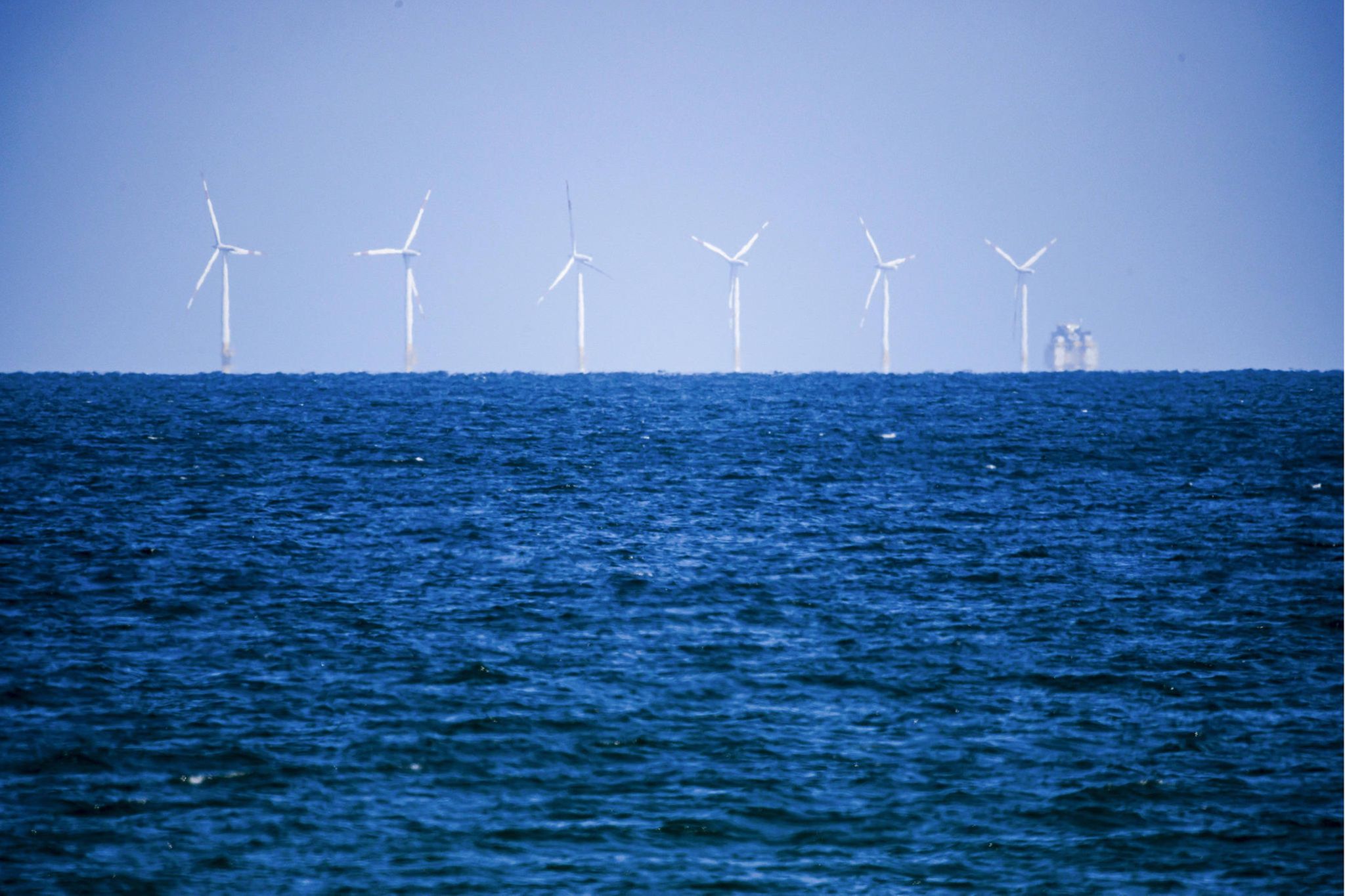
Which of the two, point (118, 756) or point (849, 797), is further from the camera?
point (118, 756)

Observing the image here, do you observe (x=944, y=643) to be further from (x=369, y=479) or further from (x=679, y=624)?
(x=369, y=479)

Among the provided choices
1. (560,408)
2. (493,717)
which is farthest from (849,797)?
(560,408)

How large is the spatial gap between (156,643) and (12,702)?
4.74 metres

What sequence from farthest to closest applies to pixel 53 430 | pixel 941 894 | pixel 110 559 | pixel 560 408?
1. pixel 560 408
2. pixel 53 430
3. pixel 110 559
4. pixel 941 894

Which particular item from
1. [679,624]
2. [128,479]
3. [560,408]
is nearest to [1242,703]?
[679,624]

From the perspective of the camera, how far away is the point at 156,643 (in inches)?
1220

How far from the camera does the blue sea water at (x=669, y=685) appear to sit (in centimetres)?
1988

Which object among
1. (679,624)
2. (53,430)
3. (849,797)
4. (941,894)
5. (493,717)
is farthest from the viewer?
(53,430)

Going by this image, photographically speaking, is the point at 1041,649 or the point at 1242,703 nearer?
the point at 1242,703

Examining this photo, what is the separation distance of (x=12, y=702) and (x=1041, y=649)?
20.3 meters

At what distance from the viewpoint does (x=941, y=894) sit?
61.6 feet

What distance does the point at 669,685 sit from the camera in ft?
91.4

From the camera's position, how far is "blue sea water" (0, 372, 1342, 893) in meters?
19.9

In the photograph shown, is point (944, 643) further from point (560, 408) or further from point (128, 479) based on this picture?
point (560, 408)
